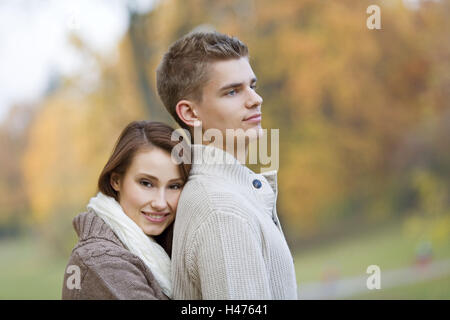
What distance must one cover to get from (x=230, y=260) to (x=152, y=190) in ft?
1.74

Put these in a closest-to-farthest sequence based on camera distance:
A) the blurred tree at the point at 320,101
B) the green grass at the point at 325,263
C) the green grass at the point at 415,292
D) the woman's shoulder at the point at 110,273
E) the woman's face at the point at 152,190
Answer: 1. the woman's shoulder at the point at 110,273
2. the woman's face at the point at 152,190
3. the green grass at the point at 415,292
4. the green grass at the point at 325,263
5. the blurred tree at the point at 320,101

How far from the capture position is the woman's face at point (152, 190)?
1895mm

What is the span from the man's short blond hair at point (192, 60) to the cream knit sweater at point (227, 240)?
243 mm

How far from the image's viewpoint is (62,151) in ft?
31.8

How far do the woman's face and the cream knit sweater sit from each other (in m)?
0.11

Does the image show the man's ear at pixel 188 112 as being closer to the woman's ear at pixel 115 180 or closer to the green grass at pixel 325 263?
the woman's ear at pixel 115 180

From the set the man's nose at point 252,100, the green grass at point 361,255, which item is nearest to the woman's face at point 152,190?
the man's nose at point 252,100

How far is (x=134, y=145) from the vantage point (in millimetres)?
1939

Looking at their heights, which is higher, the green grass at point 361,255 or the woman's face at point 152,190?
the green grass at point 361,255

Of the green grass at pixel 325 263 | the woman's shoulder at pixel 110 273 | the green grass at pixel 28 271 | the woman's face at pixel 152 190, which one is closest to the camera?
the woman's shoulder at pixel 110 273

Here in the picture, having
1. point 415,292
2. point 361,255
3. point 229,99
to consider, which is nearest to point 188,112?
point 229,99

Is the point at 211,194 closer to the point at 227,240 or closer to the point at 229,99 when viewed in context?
the point at 227,240

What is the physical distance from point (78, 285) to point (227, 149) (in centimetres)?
68

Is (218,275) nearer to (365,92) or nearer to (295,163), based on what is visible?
(295,163)
